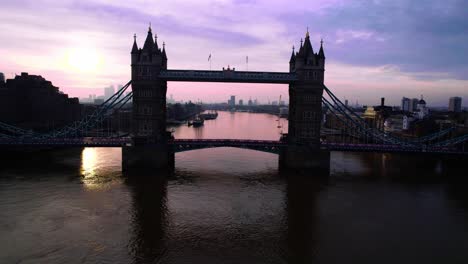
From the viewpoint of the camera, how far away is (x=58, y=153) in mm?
67625

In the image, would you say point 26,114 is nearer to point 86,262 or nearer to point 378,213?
point 86,262

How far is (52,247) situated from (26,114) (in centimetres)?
7879

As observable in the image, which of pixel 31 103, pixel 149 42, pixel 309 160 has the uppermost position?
pixel 149 42

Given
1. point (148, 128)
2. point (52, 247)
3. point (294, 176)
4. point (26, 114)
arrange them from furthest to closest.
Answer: point (26, 114)
point (148, 128)
point (294, 176)
point (52, 247)

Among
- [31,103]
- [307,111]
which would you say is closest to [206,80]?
[307,111]

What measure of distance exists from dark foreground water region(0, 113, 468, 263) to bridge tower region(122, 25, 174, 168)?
2.87 metres

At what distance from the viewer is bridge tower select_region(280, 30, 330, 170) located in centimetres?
5278

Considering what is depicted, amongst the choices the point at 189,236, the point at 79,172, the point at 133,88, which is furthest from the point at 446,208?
the point at 79,172

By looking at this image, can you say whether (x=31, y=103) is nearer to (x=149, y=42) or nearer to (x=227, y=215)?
(x=149, y=42)

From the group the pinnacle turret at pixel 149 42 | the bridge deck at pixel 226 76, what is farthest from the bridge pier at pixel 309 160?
the pinnacle turret at pixel 149 42

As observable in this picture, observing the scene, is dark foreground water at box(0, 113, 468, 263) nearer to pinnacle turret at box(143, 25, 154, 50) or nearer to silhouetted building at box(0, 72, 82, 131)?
pinnacle turret at box(143, 25, 154, 50)

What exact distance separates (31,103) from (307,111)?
254 feet

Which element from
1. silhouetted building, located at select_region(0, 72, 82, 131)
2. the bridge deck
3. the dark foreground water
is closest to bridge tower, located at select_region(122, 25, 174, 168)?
the bridge deck

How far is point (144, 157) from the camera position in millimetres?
51906
